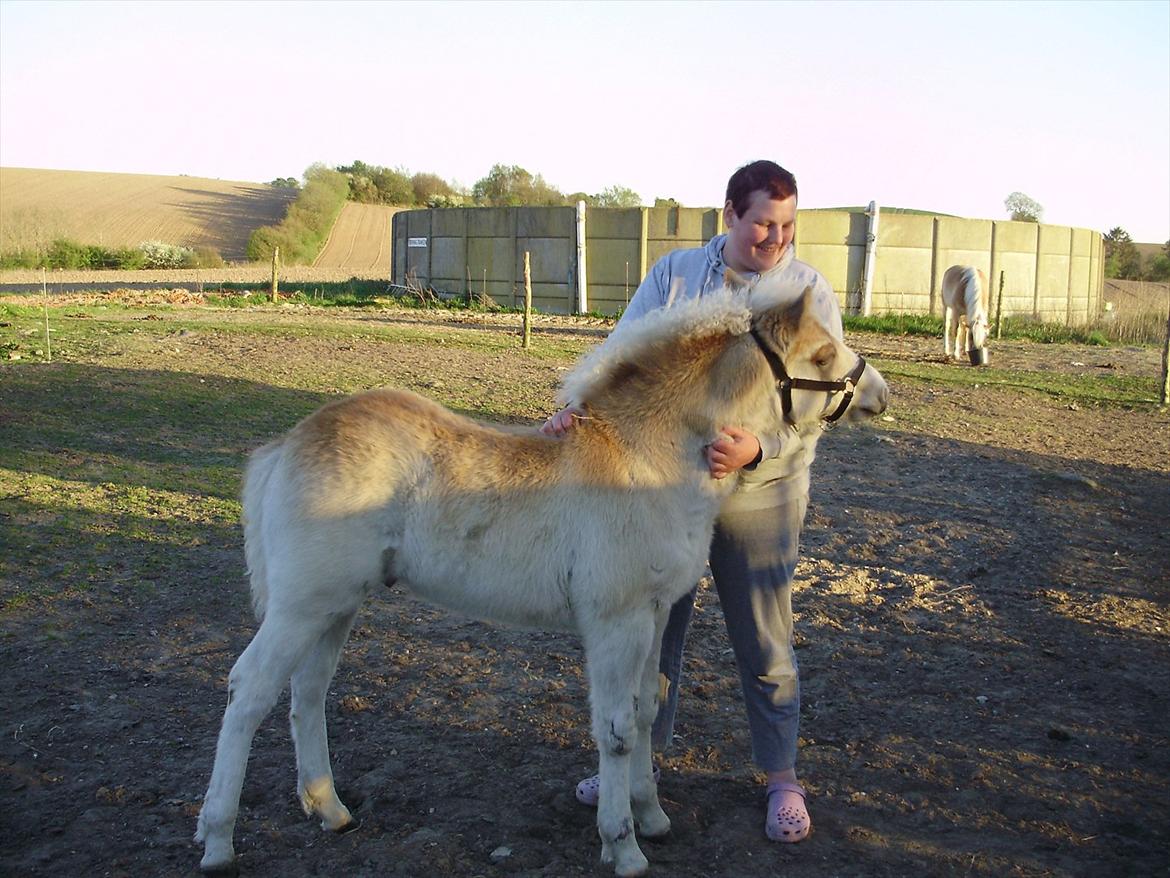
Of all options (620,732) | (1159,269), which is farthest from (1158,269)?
(620,732)

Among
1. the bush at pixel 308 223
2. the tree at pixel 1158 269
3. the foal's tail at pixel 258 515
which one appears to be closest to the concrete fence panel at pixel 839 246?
the foal's tail at pixel 258 515

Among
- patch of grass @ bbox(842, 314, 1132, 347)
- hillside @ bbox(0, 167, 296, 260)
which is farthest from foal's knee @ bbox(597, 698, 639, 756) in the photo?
hillside @ bbox(0, 167, 296, 260)

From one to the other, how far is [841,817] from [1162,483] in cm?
775

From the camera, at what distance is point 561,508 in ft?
12.1

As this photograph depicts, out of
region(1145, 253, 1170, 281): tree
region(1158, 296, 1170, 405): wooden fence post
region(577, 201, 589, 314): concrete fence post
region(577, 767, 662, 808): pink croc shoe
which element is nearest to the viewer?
region(577, 767, 662, 808): pink croc shoe

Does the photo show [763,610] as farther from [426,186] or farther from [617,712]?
[426,186]

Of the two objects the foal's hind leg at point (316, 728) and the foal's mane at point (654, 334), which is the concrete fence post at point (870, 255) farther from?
the foal's hind leg at point (316, 728)

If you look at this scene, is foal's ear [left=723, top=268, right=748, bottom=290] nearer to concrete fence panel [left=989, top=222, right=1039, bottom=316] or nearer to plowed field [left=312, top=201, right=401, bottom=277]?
concrete fence panel [left=989, top=222, right=1039, bottom=316]

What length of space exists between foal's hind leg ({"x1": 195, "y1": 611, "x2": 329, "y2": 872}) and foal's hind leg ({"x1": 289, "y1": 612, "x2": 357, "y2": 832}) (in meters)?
0.28

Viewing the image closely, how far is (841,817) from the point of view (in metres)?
4.04

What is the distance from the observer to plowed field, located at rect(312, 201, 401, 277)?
53.1m

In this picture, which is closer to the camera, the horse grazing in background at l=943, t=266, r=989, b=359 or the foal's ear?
the foal's ear

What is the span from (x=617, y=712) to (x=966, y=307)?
55.7ft

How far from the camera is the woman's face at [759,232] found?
367cm
